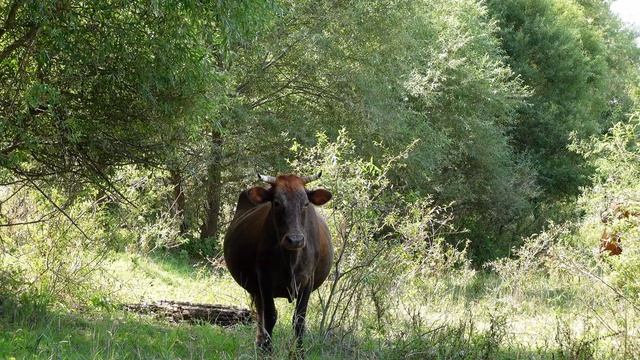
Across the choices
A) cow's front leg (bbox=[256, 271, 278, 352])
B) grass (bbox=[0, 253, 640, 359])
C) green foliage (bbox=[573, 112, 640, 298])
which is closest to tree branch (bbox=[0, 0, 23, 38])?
grass (bbox=[0, 253, 640, 359])

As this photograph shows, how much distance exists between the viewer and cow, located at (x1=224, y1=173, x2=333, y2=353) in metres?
7.86

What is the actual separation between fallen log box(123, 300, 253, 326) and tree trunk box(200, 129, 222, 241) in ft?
29.1

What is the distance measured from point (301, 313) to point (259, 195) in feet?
4.18

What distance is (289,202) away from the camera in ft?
26.2

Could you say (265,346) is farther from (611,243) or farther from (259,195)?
(611,243)

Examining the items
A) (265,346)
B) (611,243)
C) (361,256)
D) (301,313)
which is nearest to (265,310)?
(301,313)

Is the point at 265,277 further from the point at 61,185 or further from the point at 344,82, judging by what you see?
the point at 344,82

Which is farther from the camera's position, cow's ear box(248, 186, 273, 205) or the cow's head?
cow's ear box(248, 186, 273, 205)

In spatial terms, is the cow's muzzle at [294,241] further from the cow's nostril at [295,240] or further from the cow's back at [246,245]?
the cow's back at [246,245]

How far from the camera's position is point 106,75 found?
8461 mm

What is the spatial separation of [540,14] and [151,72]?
2591cm

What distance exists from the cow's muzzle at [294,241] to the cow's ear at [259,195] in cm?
73

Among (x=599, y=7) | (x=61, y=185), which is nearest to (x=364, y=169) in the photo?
(x=61, y=185)

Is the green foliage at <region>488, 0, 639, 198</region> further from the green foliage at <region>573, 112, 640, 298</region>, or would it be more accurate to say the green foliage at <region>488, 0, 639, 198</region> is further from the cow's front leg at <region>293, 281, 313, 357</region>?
Result: the cow's front leg at <region>293, 281, 313, 357</region>
